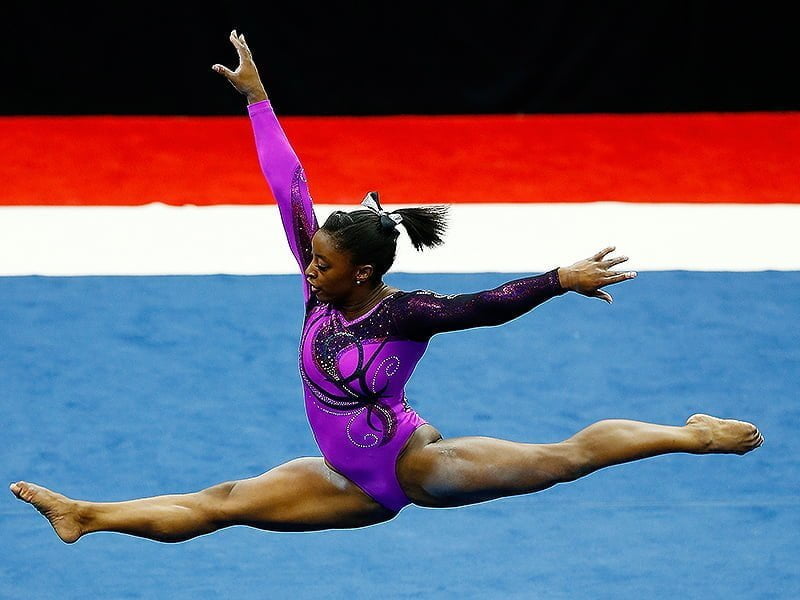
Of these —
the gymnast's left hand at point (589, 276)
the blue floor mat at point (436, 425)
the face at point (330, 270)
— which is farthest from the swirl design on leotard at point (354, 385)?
the blue floor mat at point (436, 425)

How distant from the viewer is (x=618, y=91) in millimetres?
9125

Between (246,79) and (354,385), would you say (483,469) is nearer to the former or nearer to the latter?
(354,385)

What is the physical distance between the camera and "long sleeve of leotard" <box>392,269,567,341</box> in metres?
3.53

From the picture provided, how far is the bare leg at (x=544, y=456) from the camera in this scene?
380cm

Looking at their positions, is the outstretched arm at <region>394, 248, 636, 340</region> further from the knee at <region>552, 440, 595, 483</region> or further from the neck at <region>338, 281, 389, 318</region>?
the knee at <region>552, 440, 595, 483</region>

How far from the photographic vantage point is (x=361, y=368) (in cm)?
380

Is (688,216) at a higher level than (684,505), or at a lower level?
higher

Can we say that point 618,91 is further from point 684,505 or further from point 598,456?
point 598,456

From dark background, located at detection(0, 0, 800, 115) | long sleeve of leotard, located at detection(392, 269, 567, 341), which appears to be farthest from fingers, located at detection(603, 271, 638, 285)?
dark background, located at detection(0, 0, 800, 115)

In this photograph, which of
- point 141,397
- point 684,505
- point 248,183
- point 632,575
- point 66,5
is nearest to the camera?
point 632,575

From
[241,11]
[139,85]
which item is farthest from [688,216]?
[139,85]

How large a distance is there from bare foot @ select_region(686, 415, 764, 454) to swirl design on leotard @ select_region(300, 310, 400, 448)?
859mm

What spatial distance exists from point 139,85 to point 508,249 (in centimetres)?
308

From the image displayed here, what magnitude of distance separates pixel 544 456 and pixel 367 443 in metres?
0.50
